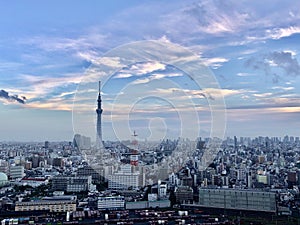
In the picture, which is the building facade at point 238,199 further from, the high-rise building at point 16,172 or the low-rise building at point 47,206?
the high-rise building at point 16,172

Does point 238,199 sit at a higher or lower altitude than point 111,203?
higher

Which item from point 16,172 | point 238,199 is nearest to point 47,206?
point 238,199

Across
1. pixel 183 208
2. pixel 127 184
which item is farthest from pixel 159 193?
pixel 127 184

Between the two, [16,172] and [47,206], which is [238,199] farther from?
[16,172]

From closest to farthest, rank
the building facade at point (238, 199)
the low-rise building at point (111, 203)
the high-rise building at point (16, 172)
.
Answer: the building facade at point (238, 199) → the low-rise building at point (111, 203) → the high-rise building at point (16, 172)

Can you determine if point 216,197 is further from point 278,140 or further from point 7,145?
point 7,145

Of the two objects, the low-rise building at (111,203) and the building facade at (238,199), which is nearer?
the building facade at (238,199)

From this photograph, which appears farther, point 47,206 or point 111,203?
point 111,203

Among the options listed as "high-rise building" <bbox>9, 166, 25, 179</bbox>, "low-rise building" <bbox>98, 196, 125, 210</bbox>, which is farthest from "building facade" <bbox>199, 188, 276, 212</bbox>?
"high-rise building" <bbox>9, 166, 25, 179</bbox>

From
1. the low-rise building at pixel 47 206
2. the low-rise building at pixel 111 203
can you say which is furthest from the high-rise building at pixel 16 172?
the low-rise building at pixel 111 203

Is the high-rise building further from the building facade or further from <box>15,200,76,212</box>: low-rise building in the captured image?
the building facade

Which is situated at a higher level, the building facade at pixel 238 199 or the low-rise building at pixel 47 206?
the building facade at pixel 238 199
